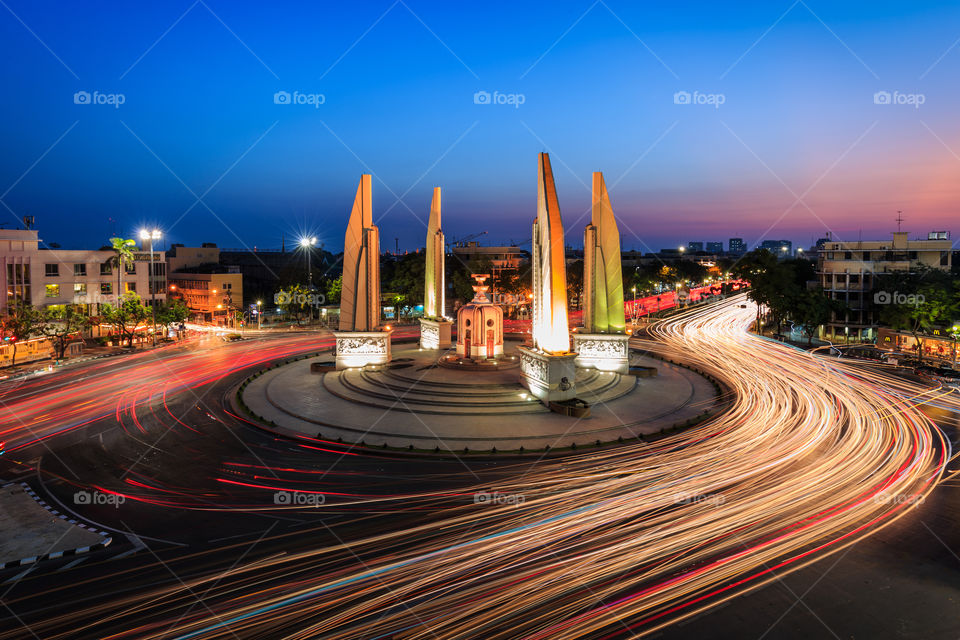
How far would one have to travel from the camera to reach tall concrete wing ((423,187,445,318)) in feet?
122

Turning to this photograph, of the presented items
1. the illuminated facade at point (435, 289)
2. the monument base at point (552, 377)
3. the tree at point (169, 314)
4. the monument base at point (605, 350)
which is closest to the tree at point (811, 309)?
the monument base at point (605, 350)

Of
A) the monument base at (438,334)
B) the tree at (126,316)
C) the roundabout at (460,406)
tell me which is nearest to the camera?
the roundabout at (460,406)

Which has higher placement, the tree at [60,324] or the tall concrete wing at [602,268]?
the tall concrete wing at [602,268]

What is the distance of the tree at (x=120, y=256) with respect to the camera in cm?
4944

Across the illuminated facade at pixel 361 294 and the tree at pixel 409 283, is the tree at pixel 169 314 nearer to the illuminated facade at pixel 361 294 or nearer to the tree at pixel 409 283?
the tree at pixel 409 283

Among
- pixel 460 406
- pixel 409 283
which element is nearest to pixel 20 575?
pixel 460 406

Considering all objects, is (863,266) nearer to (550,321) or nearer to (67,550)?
(550,321)

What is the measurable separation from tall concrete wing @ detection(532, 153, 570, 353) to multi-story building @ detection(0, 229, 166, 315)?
3293 cm

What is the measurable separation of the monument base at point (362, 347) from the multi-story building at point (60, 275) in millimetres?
20990

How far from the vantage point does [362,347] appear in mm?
31359

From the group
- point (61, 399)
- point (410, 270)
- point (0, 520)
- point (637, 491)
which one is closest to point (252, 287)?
point (410, 270)

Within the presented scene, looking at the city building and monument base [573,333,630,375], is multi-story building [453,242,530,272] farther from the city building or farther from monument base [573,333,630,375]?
monument base [573,333,630,375]

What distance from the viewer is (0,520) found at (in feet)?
45.5

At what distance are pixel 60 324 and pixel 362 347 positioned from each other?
28.0 meters
